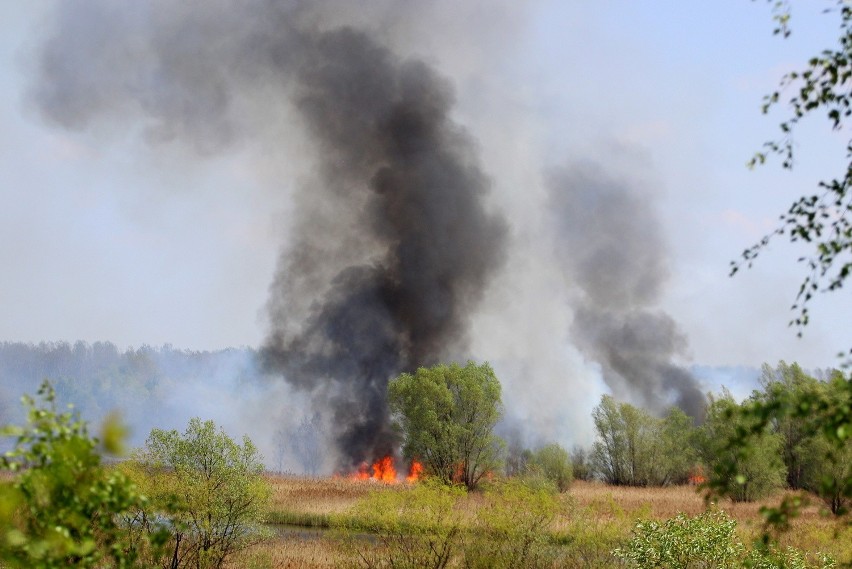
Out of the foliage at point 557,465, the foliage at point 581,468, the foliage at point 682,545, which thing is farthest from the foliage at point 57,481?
the foliage at point 581,468

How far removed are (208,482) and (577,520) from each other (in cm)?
1263

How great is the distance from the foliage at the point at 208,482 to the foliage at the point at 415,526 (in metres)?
3.82

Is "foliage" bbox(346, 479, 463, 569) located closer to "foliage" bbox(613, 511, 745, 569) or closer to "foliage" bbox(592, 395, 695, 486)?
"foliage" bbox(613, 511, 745, 569)

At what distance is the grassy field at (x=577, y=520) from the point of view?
23203 millimetres

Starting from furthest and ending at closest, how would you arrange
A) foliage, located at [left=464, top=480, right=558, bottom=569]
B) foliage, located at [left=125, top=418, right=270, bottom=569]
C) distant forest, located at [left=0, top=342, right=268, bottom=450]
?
1. distant forest, located at [left=0, top=342, right=268, bottom=450]
2. foliage, located at [left=464, top=480, right=558, bottom=569]
3. foliage, located at [left=125, top=418, right=270, bottom=569]

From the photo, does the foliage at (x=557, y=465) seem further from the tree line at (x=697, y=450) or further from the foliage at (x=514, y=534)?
the foliage at (x=514, y=534)

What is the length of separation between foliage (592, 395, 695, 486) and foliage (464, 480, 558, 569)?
3736cm

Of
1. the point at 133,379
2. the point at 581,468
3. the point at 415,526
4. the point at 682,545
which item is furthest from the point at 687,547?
the point at 133,379

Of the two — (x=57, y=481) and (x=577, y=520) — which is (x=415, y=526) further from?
(x=57, y=481)

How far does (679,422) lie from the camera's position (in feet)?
194

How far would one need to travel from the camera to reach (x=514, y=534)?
2269 centimetres

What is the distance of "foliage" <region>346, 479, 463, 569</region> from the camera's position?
74.9ft

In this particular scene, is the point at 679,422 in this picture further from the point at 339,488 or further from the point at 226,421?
the point at 226,421

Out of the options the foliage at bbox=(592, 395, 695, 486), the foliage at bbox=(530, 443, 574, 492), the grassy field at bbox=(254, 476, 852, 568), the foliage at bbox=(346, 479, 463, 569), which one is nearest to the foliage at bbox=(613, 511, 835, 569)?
the grassy field at bbox=(254, 476, 852, 568)
